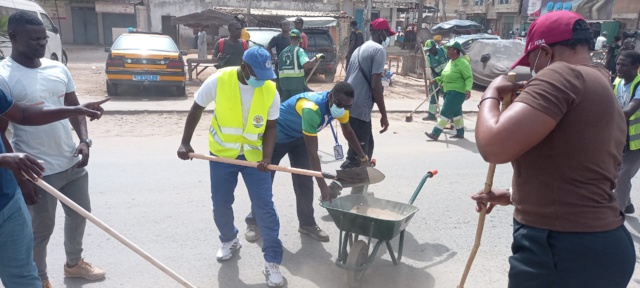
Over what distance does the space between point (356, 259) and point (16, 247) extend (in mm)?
2126

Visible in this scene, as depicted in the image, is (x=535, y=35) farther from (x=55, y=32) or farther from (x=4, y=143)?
(x=55, y=32)

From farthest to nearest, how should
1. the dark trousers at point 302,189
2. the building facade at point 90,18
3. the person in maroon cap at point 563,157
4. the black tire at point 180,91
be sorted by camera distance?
the building facade at point 90,18, the black tire at point 180,91, the dark trousers at point 302,189, the person in maroon cap at point 563,157

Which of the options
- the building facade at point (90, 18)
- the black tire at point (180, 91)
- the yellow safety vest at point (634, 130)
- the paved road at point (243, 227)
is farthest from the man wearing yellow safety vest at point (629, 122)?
the building facade at point (90, 18)

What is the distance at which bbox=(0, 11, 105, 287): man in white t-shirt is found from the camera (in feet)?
9.91

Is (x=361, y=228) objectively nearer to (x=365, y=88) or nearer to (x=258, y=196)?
(x=258, y=196)

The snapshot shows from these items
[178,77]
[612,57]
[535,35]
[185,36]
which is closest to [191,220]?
[535,35]

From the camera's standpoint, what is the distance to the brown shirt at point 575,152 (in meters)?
1.71

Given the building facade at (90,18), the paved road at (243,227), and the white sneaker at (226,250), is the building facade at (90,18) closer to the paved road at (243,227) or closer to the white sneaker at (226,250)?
the paved road at (243,227)

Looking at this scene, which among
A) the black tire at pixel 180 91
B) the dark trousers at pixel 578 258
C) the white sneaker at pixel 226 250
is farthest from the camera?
the black tire at pixel 180 91

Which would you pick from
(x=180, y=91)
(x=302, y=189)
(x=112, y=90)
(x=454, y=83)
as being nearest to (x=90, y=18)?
(x=112, y=90)

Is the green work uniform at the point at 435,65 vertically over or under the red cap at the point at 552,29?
under

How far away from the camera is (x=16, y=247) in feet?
8.12

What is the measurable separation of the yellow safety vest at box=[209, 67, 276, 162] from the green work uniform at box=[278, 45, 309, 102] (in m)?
3.60

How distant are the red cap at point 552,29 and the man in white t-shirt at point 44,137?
2633 millimetres
